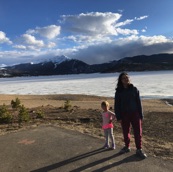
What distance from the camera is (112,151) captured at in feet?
20.9

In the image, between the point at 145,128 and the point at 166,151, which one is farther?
the point at 145,128

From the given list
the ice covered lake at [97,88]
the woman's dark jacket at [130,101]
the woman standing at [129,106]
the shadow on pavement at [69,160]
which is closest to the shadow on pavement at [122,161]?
the woman standing at [129,106]

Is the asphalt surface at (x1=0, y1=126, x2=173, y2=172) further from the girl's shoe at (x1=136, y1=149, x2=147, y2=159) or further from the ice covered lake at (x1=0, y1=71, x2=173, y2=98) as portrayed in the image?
the ice covered lake at (x1=0, y1=71, x2=173, y2=98)

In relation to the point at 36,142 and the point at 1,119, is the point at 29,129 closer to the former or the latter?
the point at 36,142

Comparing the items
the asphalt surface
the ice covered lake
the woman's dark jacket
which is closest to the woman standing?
the woman's dark jacket

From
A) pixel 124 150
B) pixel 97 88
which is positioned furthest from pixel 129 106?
pixel 97 88

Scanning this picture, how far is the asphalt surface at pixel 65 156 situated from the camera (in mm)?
5447

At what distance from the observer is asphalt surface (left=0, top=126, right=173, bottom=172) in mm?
5447

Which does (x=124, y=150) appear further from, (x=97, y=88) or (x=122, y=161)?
(x=97, y=88)

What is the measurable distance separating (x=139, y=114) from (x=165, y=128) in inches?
150

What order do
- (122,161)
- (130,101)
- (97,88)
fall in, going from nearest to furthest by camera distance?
(122,161)
(130,101)
(97,88)

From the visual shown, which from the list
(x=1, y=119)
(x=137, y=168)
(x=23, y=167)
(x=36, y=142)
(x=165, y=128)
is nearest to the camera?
(x=137, y=168)

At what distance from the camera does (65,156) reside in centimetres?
616

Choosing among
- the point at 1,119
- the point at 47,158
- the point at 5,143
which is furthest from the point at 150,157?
the point at 1,119
